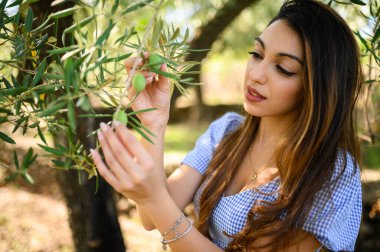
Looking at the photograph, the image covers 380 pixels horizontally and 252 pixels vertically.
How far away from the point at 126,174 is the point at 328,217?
95 centimetres

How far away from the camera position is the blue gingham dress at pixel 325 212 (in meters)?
1.66

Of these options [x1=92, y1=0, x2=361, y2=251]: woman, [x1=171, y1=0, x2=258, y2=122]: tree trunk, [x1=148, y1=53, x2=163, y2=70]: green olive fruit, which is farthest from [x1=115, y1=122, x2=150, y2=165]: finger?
[x1=171, y1=0, x2=258, y2=122]: tree trunk

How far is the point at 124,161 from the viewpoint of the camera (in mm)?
973

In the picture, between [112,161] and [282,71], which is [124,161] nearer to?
[112,161]

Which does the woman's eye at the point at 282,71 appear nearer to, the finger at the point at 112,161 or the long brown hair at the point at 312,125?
the long brown hair at the point at 312,125

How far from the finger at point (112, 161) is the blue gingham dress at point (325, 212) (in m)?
0.89

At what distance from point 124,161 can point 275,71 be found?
2.75 ft

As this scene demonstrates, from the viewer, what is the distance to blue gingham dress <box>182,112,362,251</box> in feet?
5.44

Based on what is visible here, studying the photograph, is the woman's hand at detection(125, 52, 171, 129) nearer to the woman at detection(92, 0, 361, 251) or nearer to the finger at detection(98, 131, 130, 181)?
the woman at detection(92, 0, 361, 251)

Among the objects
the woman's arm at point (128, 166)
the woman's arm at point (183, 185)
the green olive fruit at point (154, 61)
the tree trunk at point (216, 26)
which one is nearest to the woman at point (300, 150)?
the woman's arm at point (183, 185)

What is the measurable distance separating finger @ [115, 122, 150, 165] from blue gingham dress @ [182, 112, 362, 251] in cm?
88

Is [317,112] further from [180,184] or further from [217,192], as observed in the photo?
[180,184]

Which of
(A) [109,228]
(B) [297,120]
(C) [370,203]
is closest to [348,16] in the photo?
(C) [370,203]

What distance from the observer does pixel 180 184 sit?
207cm
